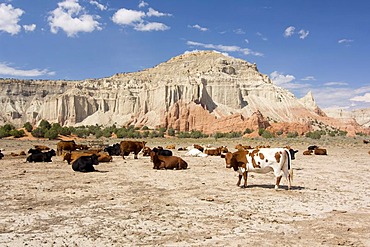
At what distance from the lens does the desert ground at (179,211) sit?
240 inches

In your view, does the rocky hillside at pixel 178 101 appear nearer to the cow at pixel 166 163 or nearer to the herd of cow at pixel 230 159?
the herd of cow at pixel 230 159

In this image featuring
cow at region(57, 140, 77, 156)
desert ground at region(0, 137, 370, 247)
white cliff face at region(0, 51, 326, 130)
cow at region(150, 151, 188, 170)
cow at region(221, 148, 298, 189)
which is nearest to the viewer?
desert ground at region(0, 137, 370, 247)

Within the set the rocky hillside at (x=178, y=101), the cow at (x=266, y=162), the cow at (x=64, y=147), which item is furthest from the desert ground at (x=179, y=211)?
the rocky hillside at (x=178, y=101)

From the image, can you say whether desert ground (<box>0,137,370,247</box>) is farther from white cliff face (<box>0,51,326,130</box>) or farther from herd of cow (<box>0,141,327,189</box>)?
white cliff face (<box>0,51,326,130</box>)

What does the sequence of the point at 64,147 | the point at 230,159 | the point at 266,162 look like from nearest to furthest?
the point at 266,162 < the point at 230,159 < the point at 64,147

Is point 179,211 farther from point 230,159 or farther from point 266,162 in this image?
point 230,159

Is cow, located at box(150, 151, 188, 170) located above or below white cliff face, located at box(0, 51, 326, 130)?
below

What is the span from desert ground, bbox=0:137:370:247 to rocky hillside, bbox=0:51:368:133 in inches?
3176

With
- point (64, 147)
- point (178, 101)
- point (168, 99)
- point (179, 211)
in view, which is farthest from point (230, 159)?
point (168, 99)

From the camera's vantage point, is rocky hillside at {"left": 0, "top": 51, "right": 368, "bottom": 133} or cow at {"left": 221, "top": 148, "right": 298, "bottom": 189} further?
rocky hillside at {"left": 0, "top": 51, "right": 368, "bottom": 133}

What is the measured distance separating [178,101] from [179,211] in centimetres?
10092

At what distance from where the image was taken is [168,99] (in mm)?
110000

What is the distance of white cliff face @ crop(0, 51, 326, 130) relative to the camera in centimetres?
10906

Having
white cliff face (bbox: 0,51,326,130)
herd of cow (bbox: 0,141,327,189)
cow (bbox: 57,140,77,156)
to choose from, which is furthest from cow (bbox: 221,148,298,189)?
white cliff face (bbox: 0,51,326,130)
